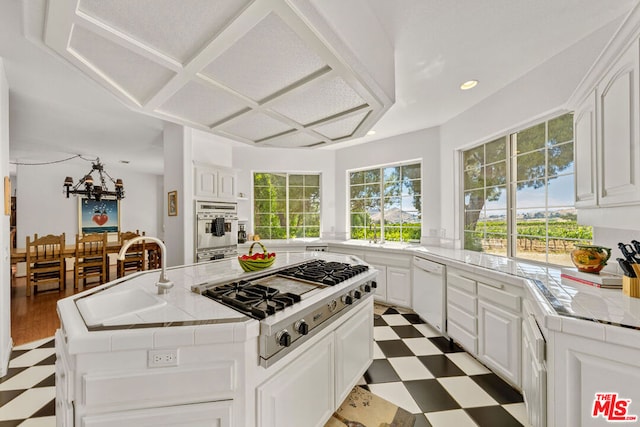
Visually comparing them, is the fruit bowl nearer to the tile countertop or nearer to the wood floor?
the tile countertop

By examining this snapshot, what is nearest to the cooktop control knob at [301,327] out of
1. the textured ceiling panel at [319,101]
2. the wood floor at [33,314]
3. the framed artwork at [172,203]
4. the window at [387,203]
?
the textured ceiling panel at [319,101]

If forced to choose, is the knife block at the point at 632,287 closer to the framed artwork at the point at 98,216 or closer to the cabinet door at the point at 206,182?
the cabinet door at the point at 206,182

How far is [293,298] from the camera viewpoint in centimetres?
129

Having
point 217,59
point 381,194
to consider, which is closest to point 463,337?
point 381,194

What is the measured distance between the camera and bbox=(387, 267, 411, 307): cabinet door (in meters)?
3.37

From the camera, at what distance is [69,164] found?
6.04m

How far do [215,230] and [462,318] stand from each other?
3.12 meters

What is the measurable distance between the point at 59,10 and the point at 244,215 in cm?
371

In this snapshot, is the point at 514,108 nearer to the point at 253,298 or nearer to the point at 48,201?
the point at 253,298

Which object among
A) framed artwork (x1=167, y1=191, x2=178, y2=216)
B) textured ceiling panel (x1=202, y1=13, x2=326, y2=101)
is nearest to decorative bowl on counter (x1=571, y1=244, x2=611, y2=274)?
textured ceiling panel (x1=202, y1=13, x2=326, y2=101)

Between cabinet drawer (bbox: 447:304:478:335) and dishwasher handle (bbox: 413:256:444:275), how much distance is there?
0.36 m

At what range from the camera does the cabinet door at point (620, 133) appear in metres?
Answer: 1.21

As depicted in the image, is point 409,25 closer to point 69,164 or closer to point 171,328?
point 171,328

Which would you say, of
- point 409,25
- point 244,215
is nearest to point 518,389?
point 409,25
